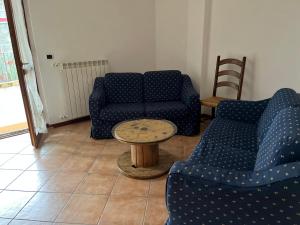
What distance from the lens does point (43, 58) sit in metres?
3.44

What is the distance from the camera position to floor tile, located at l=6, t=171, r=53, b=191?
7.72 feet

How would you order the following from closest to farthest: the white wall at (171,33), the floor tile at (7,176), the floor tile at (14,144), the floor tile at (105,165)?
the floor tile at (7,176), the floor tile at (105,165), the floor tile at (14,144), the white wall at (171,33)

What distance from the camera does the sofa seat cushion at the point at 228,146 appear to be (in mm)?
1857

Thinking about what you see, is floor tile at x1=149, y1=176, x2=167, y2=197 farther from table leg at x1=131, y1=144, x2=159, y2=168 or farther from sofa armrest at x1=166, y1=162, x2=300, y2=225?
sofa armrest at x1=166, y1=162, x2=300, y2=225

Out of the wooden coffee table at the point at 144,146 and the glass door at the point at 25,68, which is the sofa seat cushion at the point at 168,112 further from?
the glass door at the point at 25,68

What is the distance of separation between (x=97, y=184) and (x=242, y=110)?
5.54 feet

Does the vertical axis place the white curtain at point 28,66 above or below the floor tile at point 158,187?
above

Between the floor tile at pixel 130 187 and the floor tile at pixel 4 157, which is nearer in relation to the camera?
the floor tile at pixel 130 187

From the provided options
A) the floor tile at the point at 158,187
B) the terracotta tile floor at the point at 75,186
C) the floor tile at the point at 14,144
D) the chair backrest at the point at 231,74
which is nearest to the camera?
the terracotta tile floor at the point at 75,186

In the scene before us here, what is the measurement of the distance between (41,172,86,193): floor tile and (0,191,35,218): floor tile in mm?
162

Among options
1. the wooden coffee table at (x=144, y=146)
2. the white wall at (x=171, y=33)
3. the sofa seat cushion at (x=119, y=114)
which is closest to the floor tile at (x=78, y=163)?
the wooden coffee table at (x=144, y=146)

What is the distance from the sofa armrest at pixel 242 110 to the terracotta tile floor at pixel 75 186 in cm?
65

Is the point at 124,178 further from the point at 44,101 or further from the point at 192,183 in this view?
the point at 44,101

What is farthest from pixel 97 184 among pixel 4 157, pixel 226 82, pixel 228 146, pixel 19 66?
pixel 226 82
